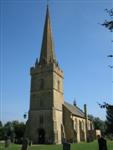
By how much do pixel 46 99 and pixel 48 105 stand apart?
147 centimetres

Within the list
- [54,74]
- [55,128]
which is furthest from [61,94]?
[55,128]

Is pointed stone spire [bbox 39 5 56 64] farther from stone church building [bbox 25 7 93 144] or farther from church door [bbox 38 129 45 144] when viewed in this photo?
church door [bbox 38 129 45 144]

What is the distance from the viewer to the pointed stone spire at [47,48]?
6141cm

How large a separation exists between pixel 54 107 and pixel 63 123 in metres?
5.71

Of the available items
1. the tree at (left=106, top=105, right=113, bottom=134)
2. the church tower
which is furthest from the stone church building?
the tree at (left=106, top=105, right=113, bottom=134)

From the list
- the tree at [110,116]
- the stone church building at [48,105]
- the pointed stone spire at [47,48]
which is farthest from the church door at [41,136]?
the tree at [110,116]

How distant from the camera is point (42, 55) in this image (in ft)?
204

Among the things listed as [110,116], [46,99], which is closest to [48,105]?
[46,99]

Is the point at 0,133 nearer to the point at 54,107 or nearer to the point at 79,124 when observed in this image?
the point at 79,124

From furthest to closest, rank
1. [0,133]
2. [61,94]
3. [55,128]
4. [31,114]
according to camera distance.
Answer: [0,133] → [61,94] → [31,114] → [55,128]

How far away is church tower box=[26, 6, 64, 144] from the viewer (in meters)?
54.0

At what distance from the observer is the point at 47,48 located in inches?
2457

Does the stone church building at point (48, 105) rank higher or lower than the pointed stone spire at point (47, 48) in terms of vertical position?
lower

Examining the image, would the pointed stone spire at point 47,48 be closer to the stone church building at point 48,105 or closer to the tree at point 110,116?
the stone church building at point 48,105
